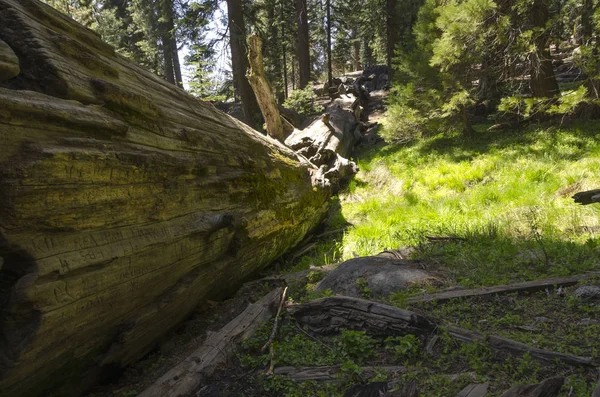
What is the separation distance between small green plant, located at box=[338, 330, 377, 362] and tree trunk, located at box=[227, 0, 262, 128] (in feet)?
38.1

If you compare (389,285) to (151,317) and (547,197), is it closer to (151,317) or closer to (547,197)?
(151,317)

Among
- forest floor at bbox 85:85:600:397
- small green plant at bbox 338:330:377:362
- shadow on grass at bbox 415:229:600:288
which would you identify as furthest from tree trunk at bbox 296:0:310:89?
small green plant at bbox 338:330:377:362

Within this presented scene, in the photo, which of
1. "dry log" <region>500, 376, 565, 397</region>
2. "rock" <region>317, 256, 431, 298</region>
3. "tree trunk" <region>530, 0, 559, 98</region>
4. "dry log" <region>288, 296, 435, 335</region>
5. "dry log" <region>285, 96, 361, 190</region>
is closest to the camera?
"dry log" <region>500, 376, 565, 397</region>

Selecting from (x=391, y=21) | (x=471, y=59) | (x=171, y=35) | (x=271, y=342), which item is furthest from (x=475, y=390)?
(x=391, y=21)

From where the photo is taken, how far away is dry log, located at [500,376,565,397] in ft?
7.66

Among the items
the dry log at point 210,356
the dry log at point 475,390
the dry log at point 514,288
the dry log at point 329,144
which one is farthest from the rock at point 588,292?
the dry log at point 329,144

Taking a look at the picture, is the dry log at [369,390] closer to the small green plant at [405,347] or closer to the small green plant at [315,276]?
the small green plant at [405,347]

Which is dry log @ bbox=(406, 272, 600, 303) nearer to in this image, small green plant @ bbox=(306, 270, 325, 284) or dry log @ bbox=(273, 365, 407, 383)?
dry log @ bbox=(273, 365, 407, 383)

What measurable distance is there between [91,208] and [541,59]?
432 inches

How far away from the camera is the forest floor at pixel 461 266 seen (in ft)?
9.68

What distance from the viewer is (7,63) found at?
2662mm

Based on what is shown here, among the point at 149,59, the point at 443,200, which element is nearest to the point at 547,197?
the point at 443,200

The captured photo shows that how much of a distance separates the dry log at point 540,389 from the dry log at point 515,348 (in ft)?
1.43

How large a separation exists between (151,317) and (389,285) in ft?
8.71
